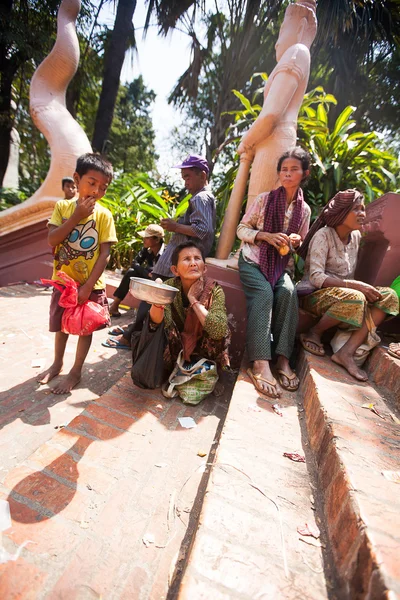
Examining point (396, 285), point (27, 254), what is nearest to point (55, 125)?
point (27, 254)

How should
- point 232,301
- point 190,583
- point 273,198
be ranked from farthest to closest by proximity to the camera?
point 232,301 → point 273,198 → point 190,583

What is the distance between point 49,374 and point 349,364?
206 centimetres

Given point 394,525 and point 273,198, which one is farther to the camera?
point 273,198

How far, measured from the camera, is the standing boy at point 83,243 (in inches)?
73.3

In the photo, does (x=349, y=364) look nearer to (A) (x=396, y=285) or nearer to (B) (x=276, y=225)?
(A) (x=396, y=285)

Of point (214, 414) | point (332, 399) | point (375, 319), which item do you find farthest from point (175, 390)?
point (375, 319)

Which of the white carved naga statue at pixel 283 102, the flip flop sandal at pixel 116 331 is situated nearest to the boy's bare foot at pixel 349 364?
the white carved naga statue at pixel 283 102

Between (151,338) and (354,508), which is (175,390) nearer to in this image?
(151,338)

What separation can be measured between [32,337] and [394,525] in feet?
9.22

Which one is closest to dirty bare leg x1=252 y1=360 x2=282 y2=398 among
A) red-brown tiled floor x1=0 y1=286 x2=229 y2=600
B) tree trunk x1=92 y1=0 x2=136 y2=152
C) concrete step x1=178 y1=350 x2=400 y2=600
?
concrete step x1=178 y1=350 x2=400 y2=600

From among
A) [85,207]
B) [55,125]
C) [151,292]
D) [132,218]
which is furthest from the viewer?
[132,218]

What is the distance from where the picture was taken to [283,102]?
253 cm

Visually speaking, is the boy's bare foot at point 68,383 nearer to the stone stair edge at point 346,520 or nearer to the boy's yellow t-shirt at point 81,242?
the boy's yellow t-shirt at point 81,242

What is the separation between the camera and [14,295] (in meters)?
3.82
